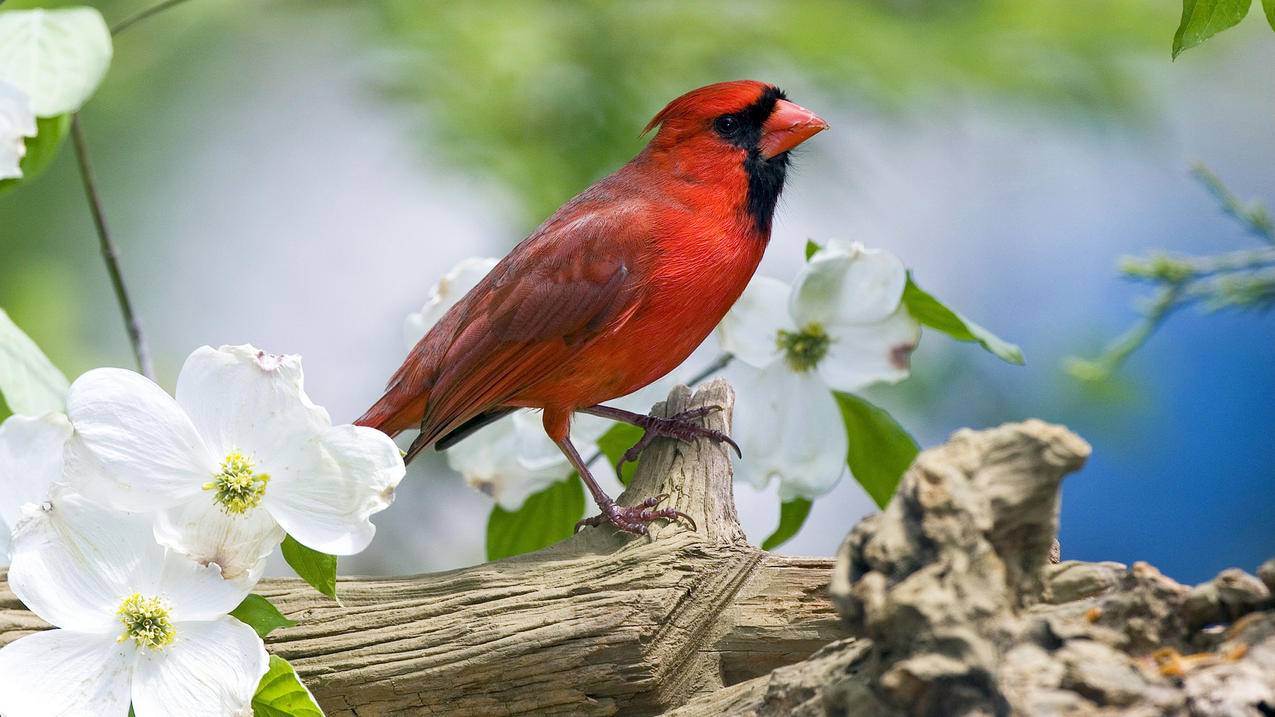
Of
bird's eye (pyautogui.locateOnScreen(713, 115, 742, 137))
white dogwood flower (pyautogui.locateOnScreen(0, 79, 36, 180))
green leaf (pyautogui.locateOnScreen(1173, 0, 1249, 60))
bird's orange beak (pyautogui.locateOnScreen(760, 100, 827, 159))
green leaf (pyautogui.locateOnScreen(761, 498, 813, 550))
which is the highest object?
bird's eye (pyautogui.locateOnScreen(713, 115, 742, 137))

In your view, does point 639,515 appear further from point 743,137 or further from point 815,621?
point 743,137

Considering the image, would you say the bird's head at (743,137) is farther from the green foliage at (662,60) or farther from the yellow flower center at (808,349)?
the green foliage at (662,60)

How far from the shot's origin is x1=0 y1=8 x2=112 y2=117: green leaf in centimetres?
146

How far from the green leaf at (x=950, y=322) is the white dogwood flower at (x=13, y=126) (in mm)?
997

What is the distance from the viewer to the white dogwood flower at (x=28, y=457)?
127cm

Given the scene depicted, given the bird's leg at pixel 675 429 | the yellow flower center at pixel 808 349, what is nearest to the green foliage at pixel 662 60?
the bird's leg at pixel 675 429

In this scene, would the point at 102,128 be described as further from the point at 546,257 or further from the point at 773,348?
the point at 773,348

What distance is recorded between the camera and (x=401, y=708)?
4.43 feet

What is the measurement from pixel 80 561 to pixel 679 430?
73cm

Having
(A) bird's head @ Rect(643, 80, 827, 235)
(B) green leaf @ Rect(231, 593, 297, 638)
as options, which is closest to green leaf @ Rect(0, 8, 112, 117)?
(B) green leaf @ Rect(231, 593, 297, 638)

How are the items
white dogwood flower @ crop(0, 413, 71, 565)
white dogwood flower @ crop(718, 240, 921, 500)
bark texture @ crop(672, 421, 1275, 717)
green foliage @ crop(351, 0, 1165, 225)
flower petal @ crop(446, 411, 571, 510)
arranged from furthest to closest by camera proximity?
green foliage @ crop(351, 0, 1165, 225) → flower petal @ crop(446, 411, 571, 510) → white dogwood flower @ crop(718, 240, 921, 500) → white dogwood flower @ crop(0, 413, 71, 565) → bark texture @ crop(672, 421, 1275, 717)

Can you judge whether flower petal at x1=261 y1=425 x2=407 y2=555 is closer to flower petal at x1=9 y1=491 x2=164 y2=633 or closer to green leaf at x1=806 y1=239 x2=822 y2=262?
flower petal at x1=9 y1=491 x2=164 y2=633

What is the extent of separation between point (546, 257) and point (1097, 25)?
1586 millimetres

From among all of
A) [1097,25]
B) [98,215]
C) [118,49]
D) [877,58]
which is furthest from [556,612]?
[118,49]
